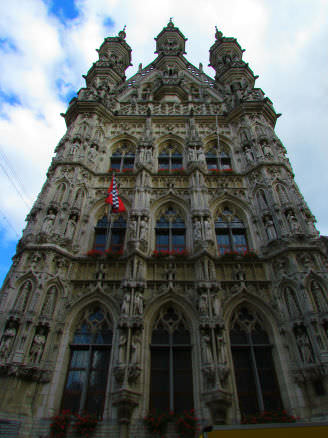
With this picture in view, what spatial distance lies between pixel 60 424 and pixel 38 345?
2.29m

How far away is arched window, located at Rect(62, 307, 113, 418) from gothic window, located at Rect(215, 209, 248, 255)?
227 inches

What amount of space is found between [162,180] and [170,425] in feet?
34.8

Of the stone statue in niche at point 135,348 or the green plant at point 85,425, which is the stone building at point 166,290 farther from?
the green plant at point 85,425

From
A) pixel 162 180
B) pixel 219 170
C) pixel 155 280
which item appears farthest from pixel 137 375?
pixel 219 170

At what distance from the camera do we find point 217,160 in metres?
17.5

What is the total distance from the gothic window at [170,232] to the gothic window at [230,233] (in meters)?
1.62

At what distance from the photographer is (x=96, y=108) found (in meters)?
18.9

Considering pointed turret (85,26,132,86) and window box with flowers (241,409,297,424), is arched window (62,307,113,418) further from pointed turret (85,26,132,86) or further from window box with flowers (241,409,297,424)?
pointed turret (85,26,132,86)

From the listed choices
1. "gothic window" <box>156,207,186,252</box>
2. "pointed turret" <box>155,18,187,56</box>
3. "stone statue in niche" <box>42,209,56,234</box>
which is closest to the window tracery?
"gothic window" <box>156,207,186,252</box>

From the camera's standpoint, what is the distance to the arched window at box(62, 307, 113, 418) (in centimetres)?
944

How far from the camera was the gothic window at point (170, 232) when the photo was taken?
1364cm

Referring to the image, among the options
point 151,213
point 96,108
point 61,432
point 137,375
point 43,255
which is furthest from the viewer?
point 96,108

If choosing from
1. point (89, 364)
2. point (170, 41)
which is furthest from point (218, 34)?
point (89, 364)

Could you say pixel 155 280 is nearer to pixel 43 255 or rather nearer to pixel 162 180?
pixel 43 255
